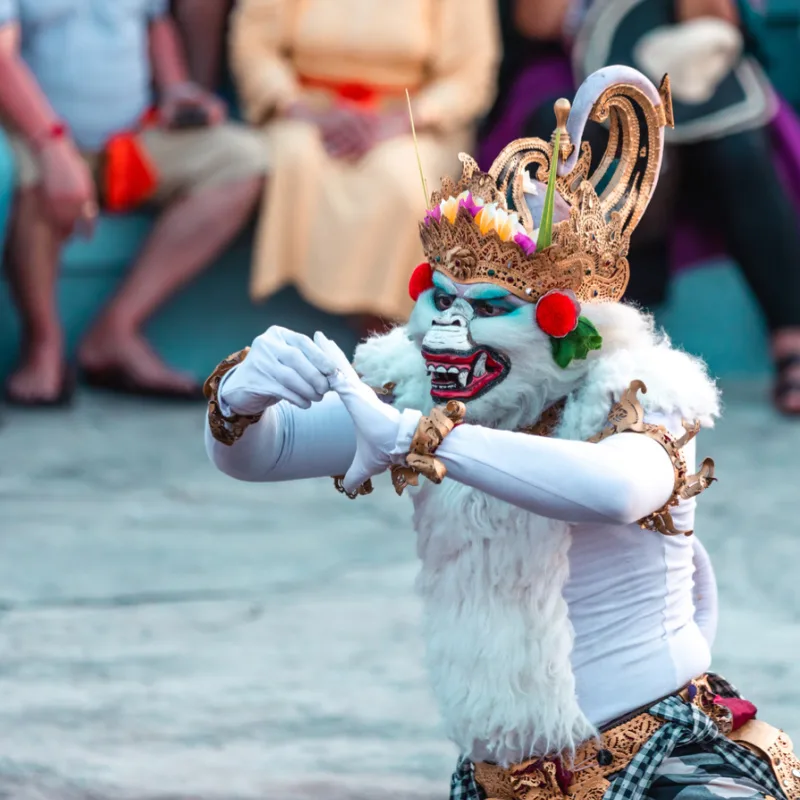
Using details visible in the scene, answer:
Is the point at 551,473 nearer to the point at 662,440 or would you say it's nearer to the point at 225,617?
the point at 662,440

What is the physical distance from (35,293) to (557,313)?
3390 millimetres

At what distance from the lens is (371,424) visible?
1.76m

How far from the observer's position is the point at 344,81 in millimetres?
5219

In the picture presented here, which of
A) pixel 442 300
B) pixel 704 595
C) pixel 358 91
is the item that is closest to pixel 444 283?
pixel 442 300

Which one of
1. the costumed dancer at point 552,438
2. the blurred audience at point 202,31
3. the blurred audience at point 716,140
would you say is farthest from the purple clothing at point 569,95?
the costumed dancer at point 552,438

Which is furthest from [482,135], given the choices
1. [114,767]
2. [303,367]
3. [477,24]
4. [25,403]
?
[303,367]

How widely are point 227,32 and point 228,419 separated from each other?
3.85m

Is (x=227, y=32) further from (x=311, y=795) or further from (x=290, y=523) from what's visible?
(x=311, y=795)

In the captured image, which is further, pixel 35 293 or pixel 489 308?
pixel 35 293

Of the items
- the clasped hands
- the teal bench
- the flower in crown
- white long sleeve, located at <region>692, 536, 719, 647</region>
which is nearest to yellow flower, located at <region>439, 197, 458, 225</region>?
the flower in crown

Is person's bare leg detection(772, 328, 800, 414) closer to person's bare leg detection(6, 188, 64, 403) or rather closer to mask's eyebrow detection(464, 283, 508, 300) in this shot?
person's bare leg detection(6, 188, 64, 403)

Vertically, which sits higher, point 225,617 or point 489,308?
point 489,308

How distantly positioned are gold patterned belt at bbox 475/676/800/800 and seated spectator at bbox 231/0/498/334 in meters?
3.06

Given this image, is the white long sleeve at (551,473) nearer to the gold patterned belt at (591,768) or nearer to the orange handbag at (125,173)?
the gold patterned belt at (591,768)
